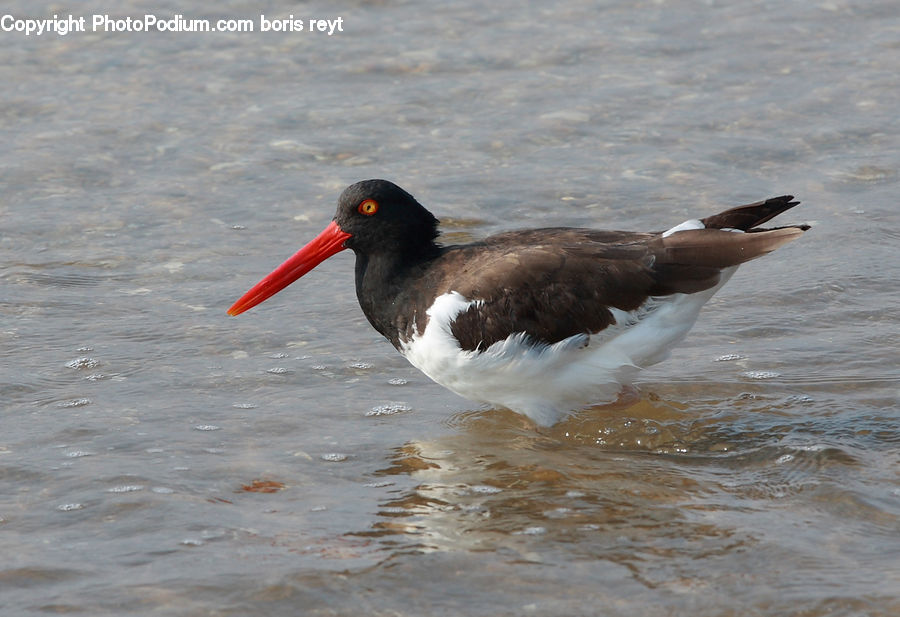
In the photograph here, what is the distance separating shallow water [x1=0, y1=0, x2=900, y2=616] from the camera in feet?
14.5

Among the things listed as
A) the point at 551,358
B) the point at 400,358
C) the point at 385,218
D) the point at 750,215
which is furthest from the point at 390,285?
the point at 750,215

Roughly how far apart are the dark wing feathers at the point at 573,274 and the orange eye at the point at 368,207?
1.34ft

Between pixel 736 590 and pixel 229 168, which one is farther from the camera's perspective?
pixel 229 168

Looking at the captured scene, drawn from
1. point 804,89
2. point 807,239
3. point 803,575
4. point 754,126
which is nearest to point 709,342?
point 807,239

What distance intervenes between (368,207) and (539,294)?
3.09 feet

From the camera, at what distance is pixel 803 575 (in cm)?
426

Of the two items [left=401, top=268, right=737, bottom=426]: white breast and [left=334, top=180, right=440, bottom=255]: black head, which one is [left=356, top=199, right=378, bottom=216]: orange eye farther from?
[left=401, top=268, right=737, bottom=426]: white breast

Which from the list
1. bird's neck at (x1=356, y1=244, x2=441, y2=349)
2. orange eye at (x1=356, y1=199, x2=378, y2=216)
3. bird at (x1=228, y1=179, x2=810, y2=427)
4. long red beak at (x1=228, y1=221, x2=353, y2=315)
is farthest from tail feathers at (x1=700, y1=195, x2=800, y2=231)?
long red beak at (x1=228, y1=221, x2=353, y2=315)

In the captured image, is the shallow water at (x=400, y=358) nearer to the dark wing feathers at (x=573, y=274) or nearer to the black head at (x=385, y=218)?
the dark wing feathers at (x=573, y=274)

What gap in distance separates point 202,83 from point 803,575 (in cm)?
710

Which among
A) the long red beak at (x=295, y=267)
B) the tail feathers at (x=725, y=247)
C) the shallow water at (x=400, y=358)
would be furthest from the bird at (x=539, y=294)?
the shallow water at (x=400, y=358)

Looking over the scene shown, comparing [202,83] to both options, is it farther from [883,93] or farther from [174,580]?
[174,580]

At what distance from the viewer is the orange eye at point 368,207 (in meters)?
5.73

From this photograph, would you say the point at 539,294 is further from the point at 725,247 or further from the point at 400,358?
the point at 400,358
